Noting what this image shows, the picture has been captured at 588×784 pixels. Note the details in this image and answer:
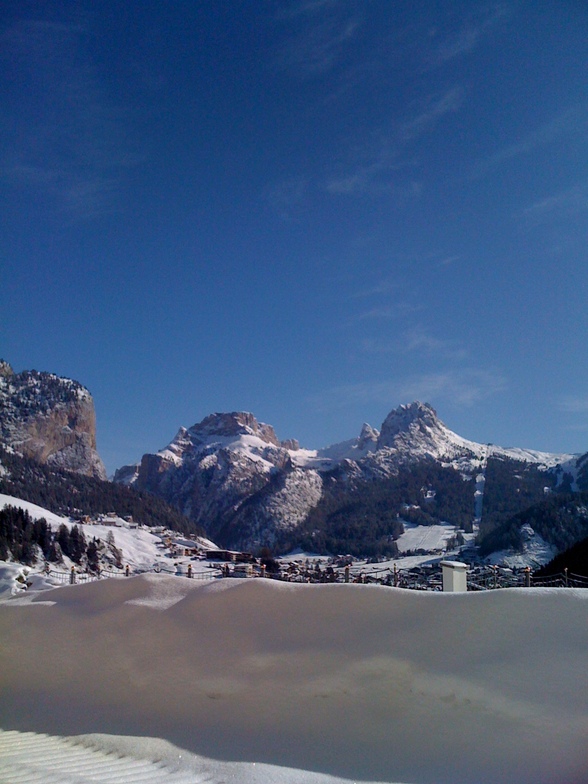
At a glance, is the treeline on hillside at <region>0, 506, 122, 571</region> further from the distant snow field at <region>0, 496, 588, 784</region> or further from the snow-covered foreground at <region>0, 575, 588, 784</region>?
the snow-covered foreground at <region>0, 575, 588, 784</region>

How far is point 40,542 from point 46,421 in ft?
389

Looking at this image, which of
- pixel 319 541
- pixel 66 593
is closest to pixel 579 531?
pixel 319 541

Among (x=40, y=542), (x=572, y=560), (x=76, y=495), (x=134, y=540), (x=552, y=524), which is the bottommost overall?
(x=572, y=560)

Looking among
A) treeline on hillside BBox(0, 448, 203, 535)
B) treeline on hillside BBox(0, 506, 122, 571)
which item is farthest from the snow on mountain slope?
treeline on hillside BBox(0, 448, 203, 535)

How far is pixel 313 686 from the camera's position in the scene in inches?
250

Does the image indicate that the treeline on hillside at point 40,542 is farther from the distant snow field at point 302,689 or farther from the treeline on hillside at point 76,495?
the distant snow field at point 302,689

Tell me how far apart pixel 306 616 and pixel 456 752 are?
219cm

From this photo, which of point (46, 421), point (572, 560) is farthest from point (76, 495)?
point (572, 560)

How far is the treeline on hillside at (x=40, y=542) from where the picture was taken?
2687 inches

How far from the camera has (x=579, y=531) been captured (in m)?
109

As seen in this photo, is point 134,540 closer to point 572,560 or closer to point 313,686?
point 572,560

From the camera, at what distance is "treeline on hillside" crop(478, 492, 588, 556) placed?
4340 inches

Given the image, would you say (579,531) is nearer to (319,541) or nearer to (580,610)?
(319,541)

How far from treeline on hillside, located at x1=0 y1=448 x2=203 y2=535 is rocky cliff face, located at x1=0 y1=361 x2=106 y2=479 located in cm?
3838
